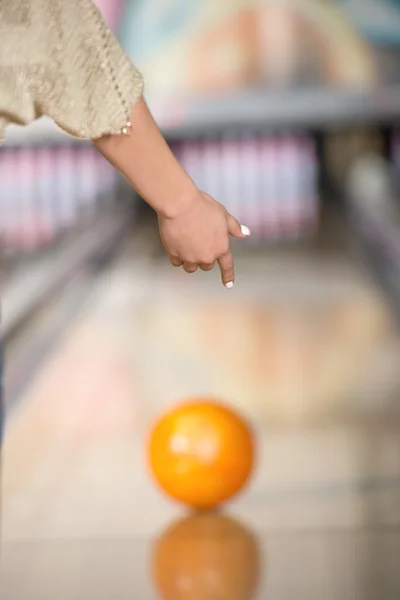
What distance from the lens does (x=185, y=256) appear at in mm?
1209

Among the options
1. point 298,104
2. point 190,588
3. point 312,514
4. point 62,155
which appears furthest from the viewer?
point 62,155

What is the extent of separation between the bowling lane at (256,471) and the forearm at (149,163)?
64cm

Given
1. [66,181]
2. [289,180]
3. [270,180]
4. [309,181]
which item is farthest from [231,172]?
[66,181]

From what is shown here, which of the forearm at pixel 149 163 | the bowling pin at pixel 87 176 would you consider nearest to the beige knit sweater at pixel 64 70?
the forearm at pixel 149 163

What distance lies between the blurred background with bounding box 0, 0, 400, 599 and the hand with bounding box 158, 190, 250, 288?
22.8 inches

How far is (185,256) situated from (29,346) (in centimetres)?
195

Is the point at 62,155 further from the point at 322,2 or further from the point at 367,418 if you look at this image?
the point at 367,418

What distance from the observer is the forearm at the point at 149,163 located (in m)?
1.16

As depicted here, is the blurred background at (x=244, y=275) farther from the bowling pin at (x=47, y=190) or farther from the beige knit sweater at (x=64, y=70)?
the beige knit sweater at (x=64, y=70)

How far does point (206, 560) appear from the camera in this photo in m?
1.59

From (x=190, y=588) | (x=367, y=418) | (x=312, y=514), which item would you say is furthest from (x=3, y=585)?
(x=367, y=418)

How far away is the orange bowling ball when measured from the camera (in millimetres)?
A: 1746

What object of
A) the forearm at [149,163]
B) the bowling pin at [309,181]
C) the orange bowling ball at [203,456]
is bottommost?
the bowling pin at [309,181]

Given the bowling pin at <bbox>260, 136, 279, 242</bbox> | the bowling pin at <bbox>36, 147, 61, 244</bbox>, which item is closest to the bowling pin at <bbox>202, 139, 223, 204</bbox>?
the bowling pin at <bbox>260, 136, 279, 242</bbox>
